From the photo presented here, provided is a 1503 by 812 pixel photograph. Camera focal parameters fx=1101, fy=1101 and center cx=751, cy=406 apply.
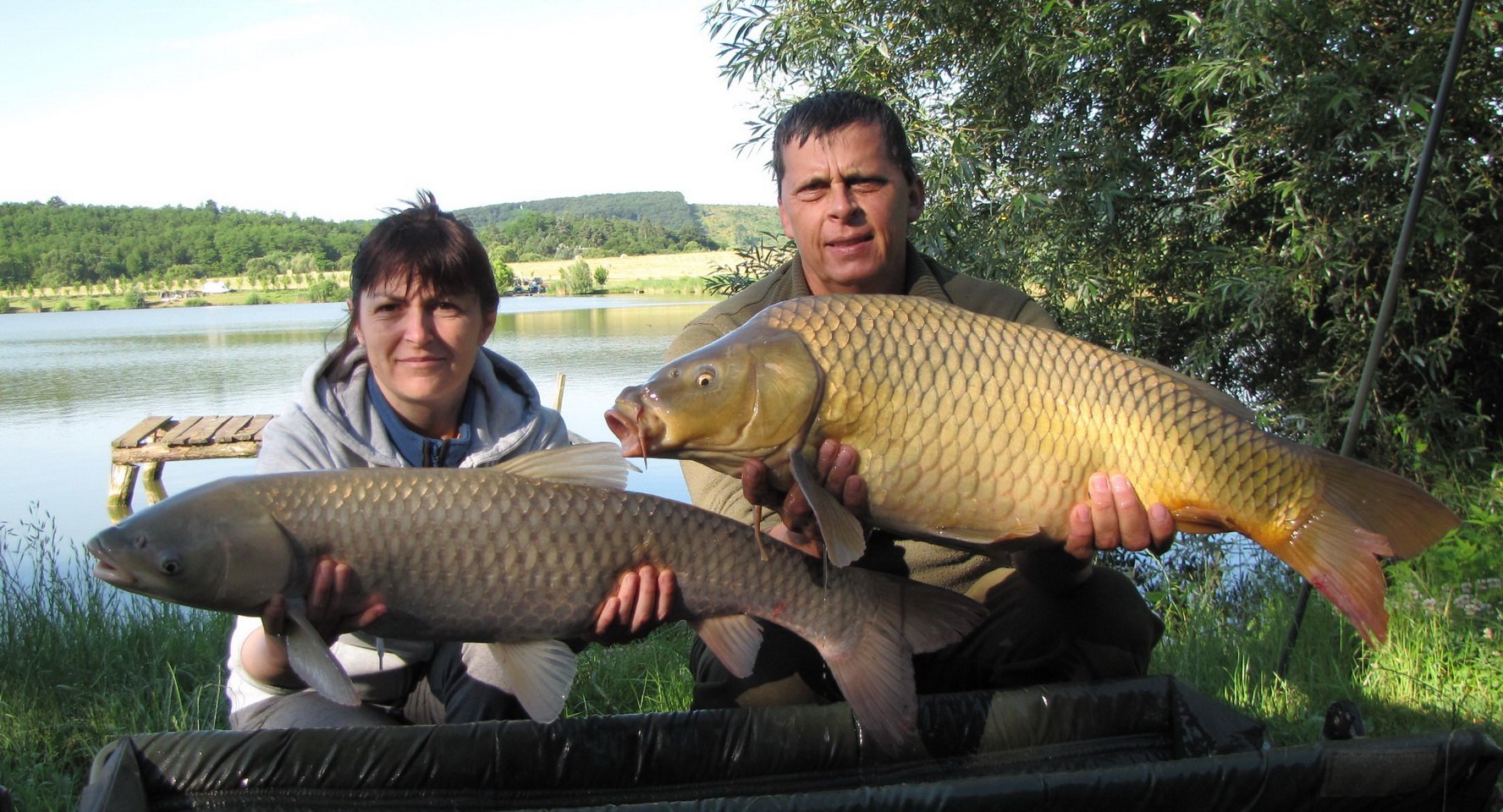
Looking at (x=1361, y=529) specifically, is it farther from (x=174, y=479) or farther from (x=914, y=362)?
(x=174, y=479)

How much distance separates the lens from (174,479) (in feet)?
26.8

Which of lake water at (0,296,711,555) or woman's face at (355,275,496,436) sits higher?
woman's face at (355,275,496,436)

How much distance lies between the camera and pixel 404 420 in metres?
1.77

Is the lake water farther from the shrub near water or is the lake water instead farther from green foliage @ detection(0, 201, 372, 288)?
green foliage @ detection(0, 201, 372, 288)

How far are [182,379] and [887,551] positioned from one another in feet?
45.0

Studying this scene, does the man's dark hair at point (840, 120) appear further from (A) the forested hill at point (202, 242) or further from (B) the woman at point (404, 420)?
(A) the forested hill at point (202, 242)

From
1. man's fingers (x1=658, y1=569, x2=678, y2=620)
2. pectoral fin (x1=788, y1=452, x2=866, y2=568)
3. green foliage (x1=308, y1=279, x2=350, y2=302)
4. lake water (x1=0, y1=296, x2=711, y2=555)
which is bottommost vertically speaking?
lake water (x1=0, y1=296, x2=711, y2=555)

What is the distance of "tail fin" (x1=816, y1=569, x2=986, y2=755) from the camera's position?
Answer: 4.47 feet

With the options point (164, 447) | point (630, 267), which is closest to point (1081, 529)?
point (164, 447)

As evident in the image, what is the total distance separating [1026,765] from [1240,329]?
271cm

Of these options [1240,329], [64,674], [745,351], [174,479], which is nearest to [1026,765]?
[745,351]

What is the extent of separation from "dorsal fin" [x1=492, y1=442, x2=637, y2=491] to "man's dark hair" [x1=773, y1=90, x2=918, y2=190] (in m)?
0.69

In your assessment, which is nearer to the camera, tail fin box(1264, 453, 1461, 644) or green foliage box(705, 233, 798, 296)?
tail fin box(1264, 453, 1461, 644)

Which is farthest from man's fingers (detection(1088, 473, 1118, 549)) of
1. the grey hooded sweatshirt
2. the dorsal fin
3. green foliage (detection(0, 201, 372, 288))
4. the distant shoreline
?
green foliage (detection(0, 201, 372, 288))
